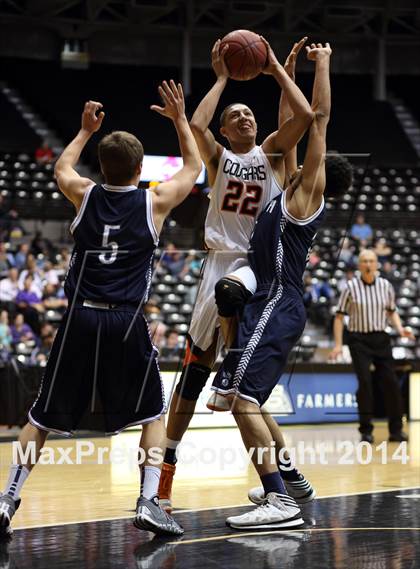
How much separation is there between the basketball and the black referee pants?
4974mm

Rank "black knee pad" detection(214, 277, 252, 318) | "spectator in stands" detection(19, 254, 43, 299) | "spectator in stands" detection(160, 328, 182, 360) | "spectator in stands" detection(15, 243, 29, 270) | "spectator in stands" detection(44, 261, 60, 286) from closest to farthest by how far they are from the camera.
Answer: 1. "black knee pad" detection(214, 277, 252, 318)
2. "spectator in stands" detection(160, 328, 182, 360)
3. "spectator in stands" detection(19, 254, 43, 299)
4. "spectator in stands" detection(44, 261, 60, 286)
5. "spectator in stands" detection(15, 243, 29, 270)

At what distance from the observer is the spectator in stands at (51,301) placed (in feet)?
44.2

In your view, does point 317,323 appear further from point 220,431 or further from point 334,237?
point 220,431

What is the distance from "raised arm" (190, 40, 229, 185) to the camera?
16.0 ft

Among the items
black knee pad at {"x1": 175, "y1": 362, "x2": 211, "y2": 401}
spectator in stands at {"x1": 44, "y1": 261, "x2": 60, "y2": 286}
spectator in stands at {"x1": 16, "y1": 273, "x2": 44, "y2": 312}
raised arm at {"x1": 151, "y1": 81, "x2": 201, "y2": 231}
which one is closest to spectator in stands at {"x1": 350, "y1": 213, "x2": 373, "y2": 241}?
spectator in stands at {"x1": 44, "y1": 261, "x2": 60, "y2": 286}

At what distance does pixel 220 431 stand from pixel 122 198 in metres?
6.29

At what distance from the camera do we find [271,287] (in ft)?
16.0

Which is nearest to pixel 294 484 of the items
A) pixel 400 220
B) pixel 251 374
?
pixel 251 374

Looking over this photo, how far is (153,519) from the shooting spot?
14.2 ft

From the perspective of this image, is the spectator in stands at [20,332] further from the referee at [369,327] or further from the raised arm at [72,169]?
the raised arm at [72,169]

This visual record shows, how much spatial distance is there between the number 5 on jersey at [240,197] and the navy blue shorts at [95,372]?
102cm

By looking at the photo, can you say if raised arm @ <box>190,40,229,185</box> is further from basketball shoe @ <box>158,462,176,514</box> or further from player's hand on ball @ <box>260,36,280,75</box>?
basketball shoe @ <box>158,462,176,514</box>

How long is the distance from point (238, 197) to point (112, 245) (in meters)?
0.98

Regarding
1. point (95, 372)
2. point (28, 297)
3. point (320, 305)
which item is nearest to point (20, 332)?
point (28, 297)
